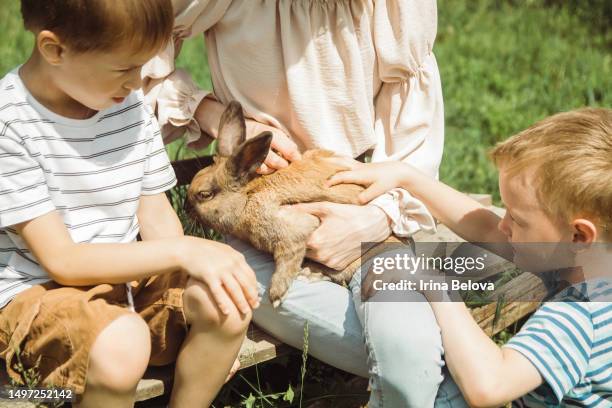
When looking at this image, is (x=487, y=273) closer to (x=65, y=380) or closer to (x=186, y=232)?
(x=186, y=232)

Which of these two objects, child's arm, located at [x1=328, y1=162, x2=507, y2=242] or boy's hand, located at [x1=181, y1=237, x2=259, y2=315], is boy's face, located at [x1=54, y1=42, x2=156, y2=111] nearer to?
boy's hand, located at [x1=181, y1=237, x2=259, y2=315]

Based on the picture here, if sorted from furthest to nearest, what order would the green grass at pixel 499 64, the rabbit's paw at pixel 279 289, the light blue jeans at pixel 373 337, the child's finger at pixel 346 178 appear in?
the green grass at pixel 499 64, the child's finger at pixel 346 178, the rabbit's paw at pixel 279 289, the light blue jeans at pixel 373 337

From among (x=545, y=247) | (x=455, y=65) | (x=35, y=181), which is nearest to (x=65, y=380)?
(x=35, y=181)

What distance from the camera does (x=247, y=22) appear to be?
2988mm

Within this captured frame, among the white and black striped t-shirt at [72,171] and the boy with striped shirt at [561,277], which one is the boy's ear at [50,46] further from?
the boy with striped shirt at [561,277]

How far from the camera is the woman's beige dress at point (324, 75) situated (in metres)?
2.99

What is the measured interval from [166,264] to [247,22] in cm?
105

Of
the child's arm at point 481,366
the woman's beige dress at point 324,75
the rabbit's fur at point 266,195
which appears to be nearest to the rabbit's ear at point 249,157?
the rabbit's fur at point 266,195

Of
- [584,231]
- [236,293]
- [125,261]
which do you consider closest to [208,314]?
[236,293]

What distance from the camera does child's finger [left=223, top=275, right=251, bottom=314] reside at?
2.35 metres

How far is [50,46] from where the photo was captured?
227 cm

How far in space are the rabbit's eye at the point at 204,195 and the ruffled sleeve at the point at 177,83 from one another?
0.69 feet

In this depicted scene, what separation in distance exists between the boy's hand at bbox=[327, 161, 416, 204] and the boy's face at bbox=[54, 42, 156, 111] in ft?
2.81

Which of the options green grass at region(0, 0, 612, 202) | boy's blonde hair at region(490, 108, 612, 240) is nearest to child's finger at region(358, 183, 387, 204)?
boy's blonde hair at region(490, 108, 612, 240)
